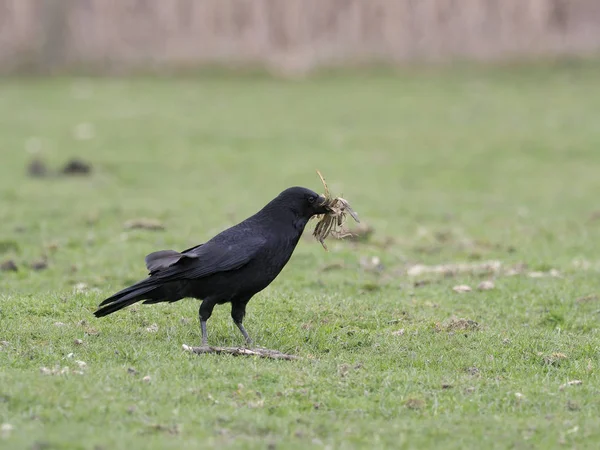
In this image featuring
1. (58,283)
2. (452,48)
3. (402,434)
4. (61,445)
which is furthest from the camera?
(452,48)

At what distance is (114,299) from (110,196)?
10843 mm

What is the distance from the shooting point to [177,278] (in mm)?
9078

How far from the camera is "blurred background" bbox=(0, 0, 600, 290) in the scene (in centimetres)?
1662

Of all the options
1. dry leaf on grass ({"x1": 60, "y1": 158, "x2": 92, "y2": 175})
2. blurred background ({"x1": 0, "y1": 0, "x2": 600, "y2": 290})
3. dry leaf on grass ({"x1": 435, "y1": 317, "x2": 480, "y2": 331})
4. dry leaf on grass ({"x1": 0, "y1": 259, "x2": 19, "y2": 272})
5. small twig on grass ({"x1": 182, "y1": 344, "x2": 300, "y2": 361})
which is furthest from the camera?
dry leaf on grass ({"x1": 60, "y1": 158, "x2": 92, "y2": 175})

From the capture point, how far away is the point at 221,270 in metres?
9.02

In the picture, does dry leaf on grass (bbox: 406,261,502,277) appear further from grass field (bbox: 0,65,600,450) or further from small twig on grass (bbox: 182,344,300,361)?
small twig on grass (bbox: 182,344,300,361)

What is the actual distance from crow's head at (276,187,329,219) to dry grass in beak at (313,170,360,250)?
3.7 inches

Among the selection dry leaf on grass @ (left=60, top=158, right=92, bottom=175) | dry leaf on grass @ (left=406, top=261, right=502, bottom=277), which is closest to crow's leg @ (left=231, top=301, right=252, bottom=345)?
dry leaf on grass @ (left=406, top=261, right=502, bottom=277)

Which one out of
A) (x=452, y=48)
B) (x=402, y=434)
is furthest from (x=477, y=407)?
(x=452, y=48)

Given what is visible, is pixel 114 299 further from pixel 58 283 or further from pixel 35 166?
pixel 35 166

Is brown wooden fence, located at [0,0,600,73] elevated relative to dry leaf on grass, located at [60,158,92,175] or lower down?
elevated

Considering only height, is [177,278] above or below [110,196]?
above

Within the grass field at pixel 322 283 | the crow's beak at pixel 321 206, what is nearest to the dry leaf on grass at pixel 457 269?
the grass field at pixel 322 283

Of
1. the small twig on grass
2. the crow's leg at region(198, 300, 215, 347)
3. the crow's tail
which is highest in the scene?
the crow's tail
